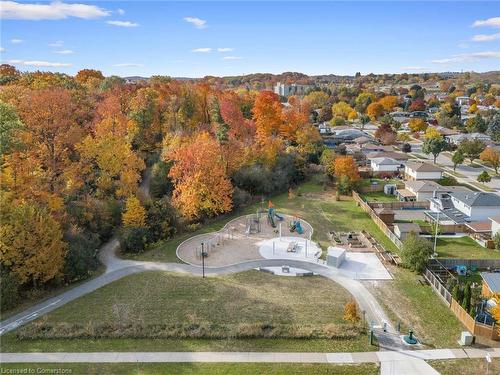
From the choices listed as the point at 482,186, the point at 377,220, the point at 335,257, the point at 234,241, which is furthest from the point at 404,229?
the point at 482,186

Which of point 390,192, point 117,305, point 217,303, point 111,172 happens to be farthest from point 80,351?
point 390,192

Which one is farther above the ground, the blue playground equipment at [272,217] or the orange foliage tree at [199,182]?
the orange foliage tree at [199,182]

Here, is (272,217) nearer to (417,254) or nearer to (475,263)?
(417,254)

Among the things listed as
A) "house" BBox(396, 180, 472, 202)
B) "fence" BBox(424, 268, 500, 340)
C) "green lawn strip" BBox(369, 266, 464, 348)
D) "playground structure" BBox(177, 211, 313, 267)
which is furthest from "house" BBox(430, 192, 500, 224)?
"playground structure" BBox(177, 211, 313, 267)

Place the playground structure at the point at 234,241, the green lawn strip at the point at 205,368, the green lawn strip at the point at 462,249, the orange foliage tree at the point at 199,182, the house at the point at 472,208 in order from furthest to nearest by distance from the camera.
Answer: the house at the point at 472,208
the orange foliage tree at the point at 199,182
the green lawn strip at the point at 462,249
the playground structure at the point at 234,241
the green lawn strip at the point at 205,368

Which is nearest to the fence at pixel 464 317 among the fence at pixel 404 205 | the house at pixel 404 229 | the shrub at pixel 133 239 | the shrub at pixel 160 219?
the house at pixel 404 229

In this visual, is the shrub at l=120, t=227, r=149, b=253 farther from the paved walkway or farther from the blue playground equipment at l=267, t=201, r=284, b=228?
the paved walkway

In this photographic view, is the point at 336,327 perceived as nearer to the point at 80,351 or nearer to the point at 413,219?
the point at 80,351

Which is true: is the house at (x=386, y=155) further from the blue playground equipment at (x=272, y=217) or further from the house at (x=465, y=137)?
the blue playground equipment at (x=272, y=217)
